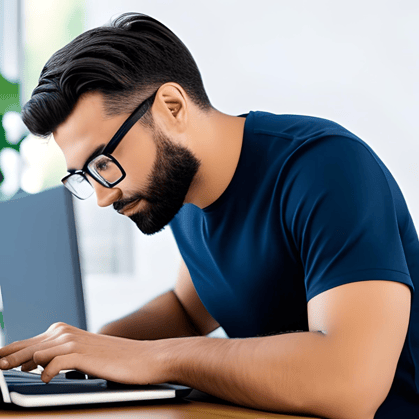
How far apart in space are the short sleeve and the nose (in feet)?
1.11

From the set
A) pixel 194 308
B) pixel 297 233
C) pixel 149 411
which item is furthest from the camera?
pixel 194 308

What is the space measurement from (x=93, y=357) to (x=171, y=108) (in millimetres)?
513

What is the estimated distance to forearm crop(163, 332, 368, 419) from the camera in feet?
1.87

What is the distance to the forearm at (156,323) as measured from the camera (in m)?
1.04

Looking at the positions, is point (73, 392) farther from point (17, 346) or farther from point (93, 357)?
point (17, 346)

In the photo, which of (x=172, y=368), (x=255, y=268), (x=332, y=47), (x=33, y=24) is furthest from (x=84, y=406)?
(x=33, y=24)

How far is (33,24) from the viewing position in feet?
12.0

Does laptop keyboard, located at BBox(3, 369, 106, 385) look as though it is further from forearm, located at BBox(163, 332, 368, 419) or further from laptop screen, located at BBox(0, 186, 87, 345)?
laptop screen, located at BBox(0, 186, 87, 345)

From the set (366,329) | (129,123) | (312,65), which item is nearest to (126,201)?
(129,123)

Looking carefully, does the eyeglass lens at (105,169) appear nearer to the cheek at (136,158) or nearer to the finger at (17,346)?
the cheek at (136,158)

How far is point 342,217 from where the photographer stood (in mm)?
686

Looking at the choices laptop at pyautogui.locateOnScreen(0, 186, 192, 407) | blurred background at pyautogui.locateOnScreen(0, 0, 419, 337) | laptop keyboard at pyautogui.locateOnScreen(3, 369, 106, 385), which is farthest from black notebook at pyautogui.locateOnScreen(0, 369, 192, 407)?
blurred background at pyautogui.locateOnScreen(0, 0, 419, 337)

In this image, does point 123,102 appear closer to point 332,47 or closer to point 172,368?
point 172,368

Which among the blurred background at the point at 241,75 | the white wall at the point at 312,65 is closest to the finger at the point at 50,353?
the blurred background at the point at 241,75
